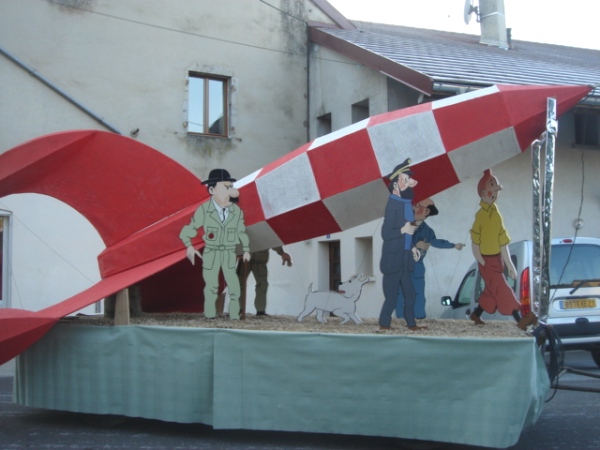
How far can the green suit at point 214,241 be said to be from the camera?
7090 millimetres

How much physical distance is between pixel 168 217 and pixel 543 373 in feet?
11.7

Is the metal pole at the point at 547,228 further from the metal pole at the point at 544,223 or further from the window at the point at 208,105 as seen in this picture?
the window at the point at 208,105

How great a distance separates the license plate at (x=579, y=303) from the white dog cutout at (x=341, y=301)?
3327 millimetres

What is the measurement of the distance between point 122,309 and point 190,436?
3.91ft

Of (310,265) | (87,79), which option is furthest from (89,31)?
(310,265)

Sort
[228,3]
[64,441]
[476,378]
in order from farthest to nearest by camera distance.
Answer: [228,3] < [64,441] < [476,378]

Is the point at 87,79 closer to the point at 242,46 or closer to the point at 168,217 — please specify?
the point at 242,46

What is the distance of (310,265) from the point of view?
16.4 meters

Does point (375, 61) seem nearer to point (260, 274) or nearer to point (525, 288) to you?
point (525, 288)

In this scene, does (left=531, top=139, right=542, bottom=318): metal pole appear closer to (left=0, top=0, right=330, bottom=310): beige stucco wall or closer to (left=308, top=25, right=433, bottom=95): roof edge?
(left=308, top=25, right=433, bottom=95): roof edge

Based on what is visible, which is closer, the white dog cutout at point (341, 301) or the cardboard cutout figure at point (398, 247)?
the cardboard cutout figure at point (398, 247)

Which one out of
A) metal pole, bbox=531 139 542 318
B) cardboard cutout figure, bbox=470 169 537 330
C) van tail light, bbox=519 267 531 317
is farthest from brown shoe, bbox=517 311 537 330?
van tail light, bbox=519 267 531 317

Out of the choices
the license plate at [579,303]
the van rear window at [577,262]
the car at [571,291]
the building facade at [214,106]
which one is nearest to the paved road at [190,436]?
the car at [571,291]

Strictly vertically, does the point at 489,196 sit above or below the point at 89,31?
below
